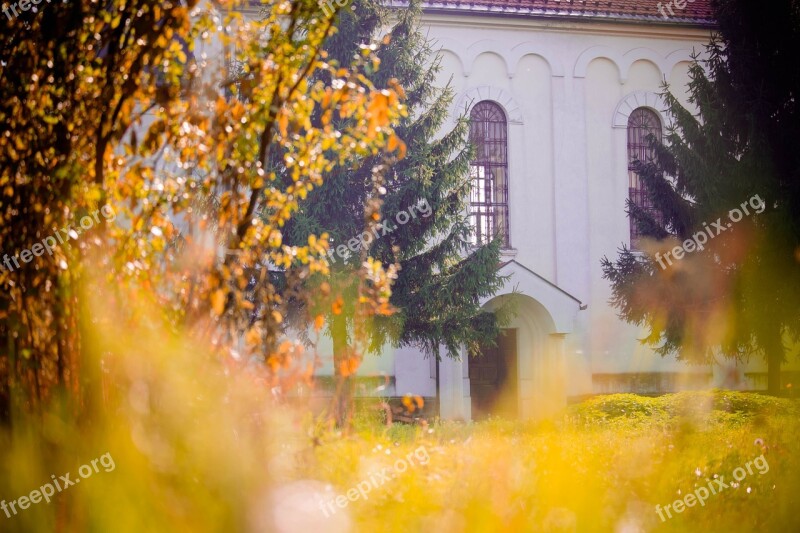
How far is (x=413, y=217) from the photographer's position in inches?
677

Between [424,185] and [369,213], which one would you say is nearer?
[369,213]

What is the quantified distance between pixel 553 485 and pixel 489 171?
59.0ft

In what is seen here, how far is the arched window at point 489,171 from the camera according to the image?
2250 centimetres

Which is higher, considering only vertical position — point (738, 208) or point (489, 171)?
point (489, 171)

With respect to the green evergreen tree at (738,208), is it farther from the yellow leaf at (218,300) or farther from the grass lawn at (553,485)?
the yellow leaf at (218,300)

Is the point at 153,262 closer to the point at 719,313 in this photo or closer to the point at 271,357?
the point at 271,357

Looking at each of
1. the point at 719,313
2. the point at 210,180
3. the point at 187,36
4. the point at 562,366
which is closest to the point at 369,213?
the point at 210,180

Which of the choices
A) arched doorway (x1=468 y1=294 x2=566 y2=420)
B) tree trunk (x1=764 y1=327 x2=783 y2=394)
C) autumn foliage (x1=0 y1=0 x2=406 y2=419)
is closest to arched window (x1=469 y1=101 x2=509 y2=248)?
arched doorway (x1=468 y1=294 x2=566 y2=420)

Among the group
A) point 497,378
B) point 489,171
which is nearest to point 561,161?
point 489,171

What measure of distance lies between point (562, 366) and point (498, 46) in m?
8.59

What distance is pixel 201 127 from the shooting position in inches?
183

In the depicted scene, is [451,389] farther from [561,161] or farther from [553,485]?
[553,485]

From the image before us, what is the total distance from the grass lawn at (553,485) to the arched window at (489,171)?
14842 mm

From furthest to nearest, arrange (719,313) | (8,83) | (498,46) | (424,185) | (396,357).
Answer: (498,46), (396,357), (719,313), (424,185), (8,83)
